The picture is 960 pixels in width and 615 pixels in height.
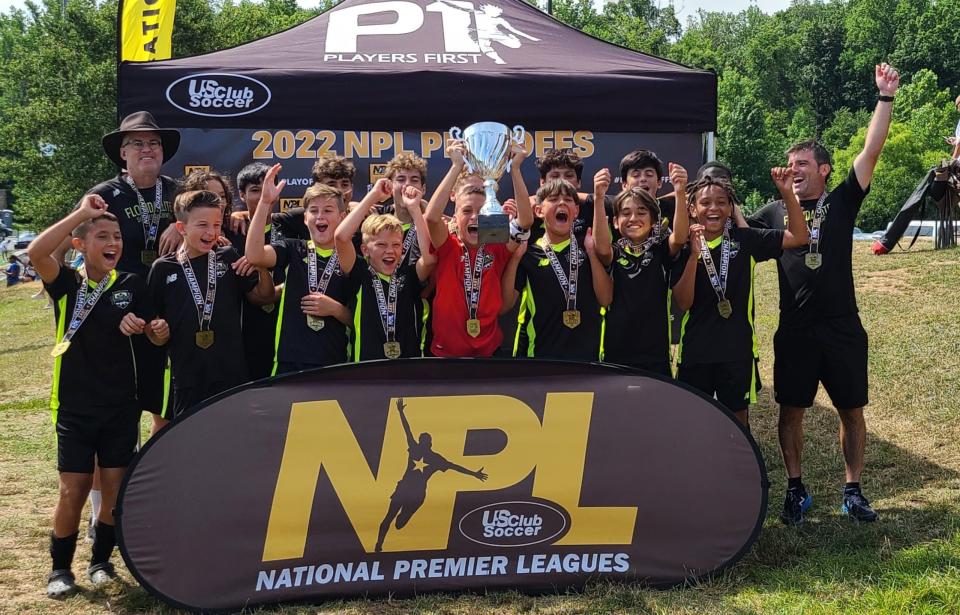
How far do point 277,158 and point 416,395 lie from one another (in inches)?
111

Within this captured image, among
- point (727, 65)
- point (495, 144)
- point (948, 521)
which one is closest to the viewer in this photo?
point (495, 144)

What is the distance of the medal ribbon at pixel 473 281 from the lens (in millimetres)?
4602

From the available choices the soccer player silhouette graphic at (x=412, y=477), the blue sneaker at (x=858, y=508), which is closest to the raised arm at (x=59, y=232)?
the soccer player silhouette graphic at (x=412, y=477)

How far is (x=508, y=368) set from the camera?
13.4ft

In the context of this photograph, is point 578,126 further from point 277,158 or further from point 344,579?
point 344,579

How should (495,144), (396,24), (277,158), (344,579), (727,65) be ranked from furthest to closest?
(727,65) → (396,24) → (277,158) → (495,144) → (344,579)

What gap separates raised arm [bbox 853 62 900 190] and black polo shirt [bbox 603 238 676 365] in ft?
4.28

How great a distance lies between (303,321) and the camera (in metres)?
4.63

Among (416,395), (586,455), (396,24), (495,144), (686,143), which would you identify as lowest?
(586,455)

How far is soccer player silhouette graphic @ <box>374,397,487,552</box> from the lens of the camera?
4012mm

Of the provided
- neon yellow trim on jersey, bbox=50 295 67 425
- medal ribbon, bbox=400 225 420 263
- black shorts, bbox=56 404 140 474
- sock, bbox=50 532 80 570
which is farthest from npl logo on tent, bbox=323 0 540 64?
sock, bbox=50 532 80 570

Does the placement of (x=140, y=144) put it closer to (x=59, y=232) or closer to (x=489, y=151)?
(x=59, y=232)

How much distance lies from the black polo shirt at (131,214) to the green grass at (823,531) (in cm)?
167

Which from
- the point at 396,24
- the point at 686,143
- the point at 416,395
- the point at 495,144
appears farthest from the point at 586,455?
the point at 396,24
